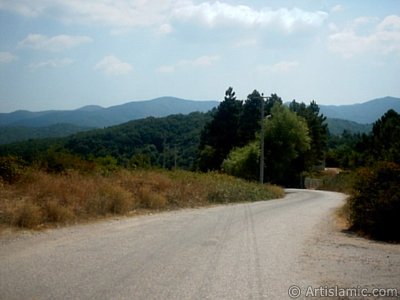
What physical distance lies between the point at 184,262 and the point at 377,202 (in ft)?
23.7

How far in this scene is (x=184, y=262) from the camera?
378 inches

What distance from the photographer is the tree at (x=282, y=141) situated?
66.8 m

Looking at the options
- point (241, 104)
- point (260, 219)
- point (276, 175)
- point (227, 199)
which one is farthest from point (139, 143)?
point (260, 219)

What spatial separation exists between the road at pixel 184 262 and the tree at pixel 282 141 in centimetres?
5166

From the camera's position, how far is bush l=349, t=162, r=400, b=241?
13883 mm

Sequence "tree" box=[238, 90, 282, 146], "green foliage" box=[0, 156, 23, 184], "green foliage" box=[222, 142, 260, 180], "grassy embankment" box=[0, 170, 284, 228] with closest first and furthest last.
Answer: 1. "grassy embankment" box=[0, 170, 284, 228]
2. "green foliage" box=[0, 156, 23, 184]
3. "green foliage" box=[222, 142, 260, 180]
4. "tree" box=[238, 90, 282, 146]

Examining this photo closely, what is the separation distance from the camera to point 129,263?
30.8ft

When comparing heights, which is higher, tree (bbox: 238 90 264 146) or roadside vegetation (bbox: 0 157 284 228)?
tree (bbox: 238 90 264 146)

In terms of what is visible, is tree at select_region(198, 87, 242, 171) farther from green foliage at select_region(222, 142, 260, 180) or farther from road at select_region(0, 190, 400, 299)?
road at select_region(0, 190, 400, 299)

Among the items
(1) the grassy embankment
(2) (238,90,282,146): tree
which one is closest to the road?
(1) the grassy embankment

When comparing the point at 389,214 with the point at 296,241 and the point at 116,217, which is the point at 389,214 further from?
the point at 116,217

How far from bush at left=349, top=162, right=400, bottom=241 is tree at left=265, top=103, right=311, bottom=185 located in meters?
50.8

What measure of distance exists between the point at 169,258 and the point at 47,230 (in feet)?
17.1

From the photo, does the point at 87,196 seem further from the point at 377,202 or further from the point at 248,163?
the point at 248,163
